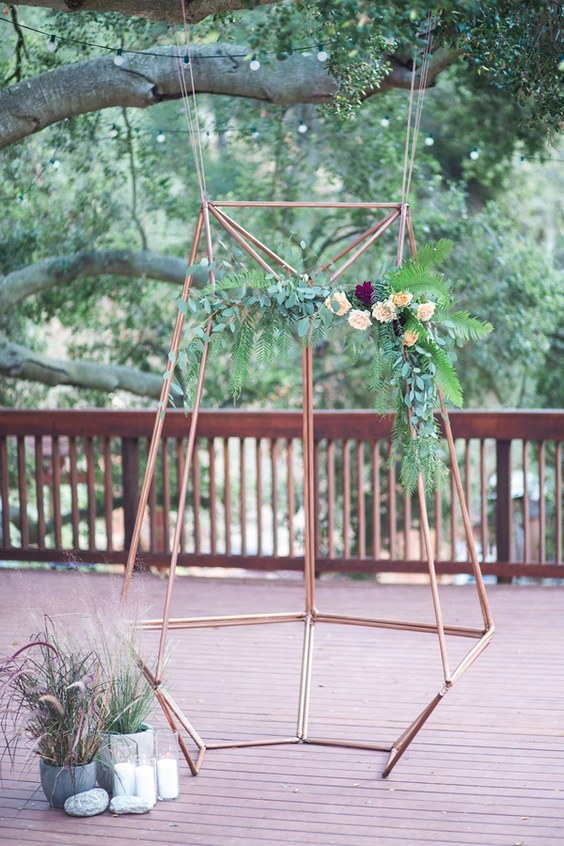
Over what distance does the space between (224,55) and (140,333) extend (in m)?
3.34

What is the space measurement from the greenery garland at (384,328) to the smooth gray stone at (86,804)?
1142mm

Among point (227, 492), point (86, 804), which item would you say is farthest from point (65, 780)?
point (227, 492)

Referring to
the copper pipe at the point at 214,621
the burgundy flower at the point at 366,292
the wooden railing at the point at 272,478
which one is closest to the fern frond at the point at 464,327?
the burgundy flower at the point at 366,292

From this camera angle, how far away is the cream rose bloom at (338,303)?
3.09m

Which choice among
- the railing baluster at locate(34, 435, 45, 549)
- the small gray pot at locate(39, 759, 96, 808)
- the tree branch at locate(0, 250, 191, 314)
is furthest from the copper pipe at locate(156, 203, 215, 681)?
the tree branch at locate(0, 250, 191, 314)

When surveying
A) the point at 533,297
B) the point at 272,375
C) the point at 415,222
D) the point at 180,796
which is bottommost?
the point at 180,796

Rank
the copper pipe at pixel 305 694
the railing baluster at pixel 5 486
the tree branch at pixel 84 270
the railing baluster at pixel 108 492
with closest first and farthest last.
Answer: the copper pipe at pixel 305 694 < the railing baluster at pixel 108 492 < the railing baluster at pixel 5 486 < the tree branch at pixel 84 270

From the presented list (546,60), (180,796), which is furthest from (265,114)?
(180,796)

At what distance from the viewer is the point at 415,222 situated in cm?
714

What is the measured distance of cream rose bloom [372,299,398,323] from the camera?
9.98 ft

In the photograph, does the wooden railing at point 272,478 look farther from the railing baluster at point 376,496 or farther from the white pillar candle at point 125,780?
the white pillar candle at point 125,780

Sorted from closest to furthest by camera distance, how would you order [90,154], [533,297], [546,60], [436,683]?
[436,683] < [546,60] < [90,154] < [533,297]

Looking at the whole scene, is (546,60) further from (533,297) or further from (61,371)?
(61,371)

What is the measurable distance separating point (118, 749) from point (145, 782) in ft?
0.39
